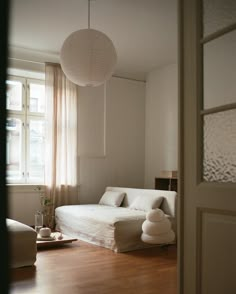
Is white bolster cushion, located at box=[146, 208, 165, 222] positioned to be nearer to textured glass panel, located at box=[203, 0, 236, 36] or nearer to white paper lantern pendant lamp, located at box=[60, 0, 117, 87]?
white paper lantern pendant lamp, located at box=[60, 0, 117, 87]

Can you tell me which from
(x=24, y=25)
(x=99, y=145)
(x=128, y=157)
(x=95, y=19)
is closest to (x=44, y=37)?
(x=24, y=25)

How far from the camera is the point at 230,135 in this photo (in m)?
1.84

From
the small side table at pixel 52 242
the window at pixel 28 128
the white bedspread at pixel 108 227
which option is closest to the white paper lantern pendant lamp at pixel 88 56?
the white bedspread at pixel 108 227

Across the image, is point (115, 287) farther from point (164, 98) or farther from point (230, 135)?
point (164, 98)

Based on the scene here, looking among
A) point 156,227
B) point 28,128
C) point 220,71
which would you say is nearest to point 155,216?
point 156,227

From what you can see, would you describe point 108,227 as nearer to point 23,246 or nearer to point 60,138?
point 23,246

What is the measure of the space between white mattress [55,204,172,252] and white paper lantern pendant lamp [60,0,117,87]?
180cm

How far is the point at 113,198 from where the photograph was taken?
6.04 m

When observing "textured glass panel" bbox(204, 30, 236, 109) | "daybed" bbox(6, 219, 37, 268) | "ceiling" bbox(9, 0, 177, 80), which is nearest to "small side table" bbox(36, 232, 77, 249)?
"daybed" bbox(6, 219, 37, 268)

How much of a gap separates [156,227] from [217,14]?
9.69ft

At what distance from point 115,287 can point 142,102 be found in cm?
489

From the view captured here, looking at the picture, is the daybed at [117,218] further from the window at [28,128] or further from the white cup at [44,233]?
the window at [28,128]

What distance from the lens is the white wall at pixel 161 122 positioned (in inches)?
262

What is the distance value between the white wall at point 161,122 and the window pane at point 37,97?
81.9 inches
